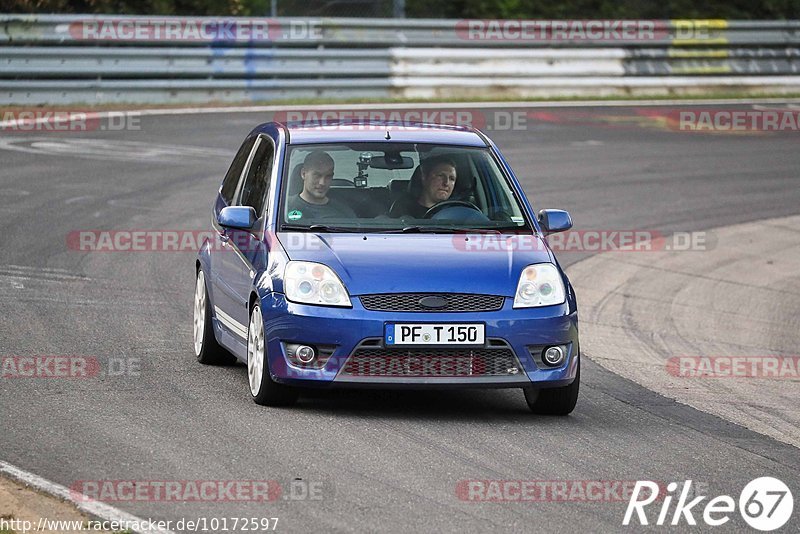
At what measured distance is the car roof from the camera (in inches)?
372


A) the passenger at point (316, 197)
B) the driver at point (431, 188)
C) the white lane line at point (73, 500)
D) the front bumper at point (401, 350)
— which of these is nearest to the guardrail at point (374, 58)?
the passenger at point (316, 197)

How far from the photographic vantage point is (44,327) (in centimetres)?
1071

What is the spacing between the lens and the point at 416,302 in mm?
8164

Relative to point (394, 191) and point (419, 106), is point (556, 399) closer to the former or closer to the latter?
point (394, 191)

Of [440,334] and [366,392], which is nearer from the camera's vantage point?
[440,334]

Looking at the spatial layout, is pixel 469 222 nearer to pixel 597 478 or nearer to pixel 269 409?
pixel 269 409

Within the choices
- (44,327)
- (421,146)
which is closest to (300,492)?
(421,146)

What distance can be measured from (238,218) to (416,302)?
1389 millimetres

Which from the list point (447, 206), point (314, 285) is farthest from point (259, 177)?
point (314, 285)

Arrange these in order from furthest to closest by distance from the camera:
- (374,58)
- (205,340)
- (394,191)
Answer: (374,58) → (205,340) → (394,191)

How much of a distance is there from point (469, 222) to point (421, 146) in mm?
674

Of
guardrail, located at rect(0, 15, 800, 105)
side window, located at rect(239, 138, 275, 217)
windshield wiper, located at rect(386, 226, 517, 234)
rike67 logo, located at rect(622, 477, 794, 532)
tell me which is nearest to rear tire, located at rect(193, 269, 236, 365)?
side window, located at rect(239, 138, 275, 217)

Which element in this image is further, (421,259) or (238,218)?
(238,218)

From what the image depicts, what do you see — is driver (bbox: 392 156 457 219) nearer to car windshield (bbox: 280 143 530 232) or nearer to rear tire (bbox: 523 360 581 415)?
car windshield (bbox: 280 143 530 232)
